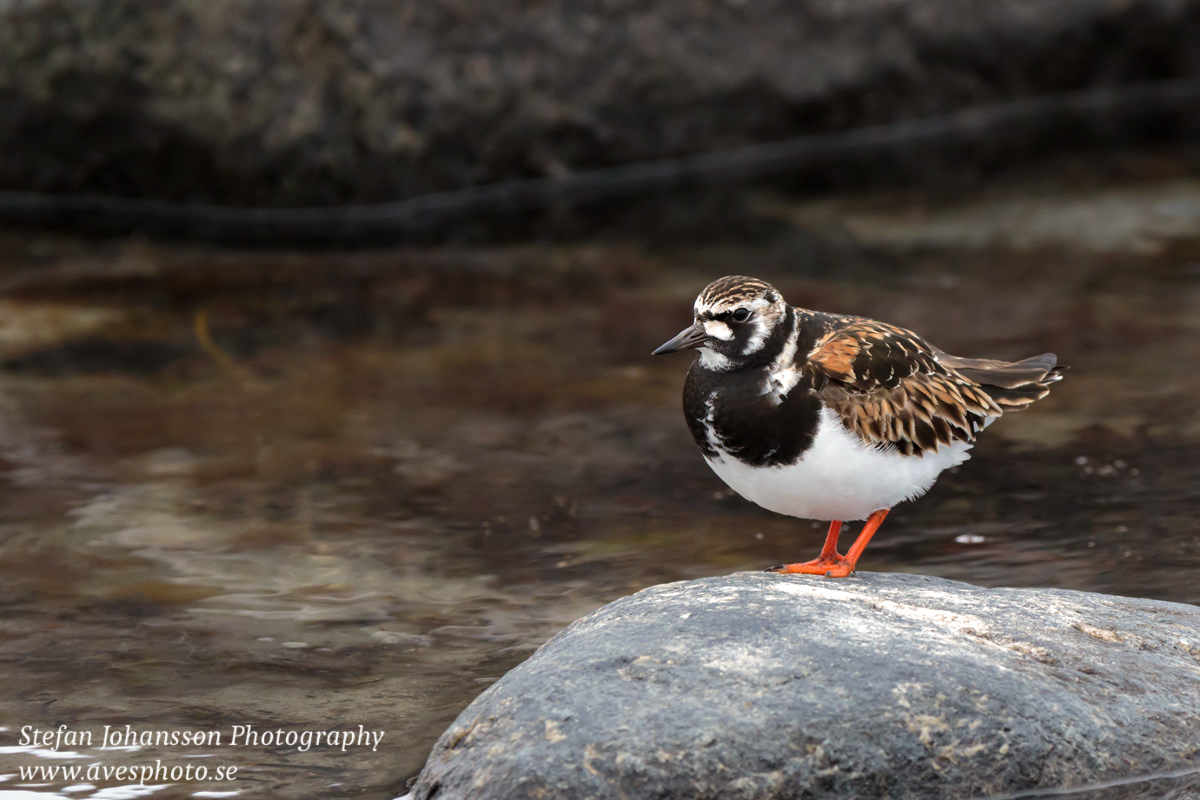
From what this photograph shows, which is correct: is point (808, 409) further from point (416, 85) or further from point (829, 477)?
point (416, 85)

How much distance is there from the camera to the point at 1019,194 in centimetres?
1188

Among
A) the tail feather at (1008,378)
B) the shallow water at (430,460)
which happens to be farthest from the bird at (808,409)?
the shallow water at (430,460)

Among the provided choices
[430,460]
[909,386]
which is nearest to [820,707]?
[909,386]

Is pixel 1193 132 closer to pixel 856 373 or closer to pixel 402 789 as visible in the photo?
pixel 856 373

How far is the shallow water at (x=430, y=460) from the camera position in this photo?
5.44 metres

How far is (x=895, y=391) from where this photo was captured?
5148 millimetres

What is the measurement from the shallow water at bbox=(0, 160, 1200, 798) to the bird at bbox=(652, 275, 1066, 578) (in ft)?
3.85

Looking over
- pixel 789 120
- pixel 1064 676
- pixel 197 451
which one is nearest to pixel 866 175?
pixel 789 120

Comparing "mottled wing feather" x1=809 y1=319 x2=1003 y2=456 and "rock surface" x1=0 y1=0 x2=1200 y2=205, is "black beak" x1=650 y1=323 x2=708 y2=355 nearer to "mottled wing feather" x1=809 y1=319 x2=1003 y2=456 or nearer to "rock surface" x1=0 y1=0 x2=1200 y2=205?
"mottled wing feather" x1=809 y1=319 x2=1003 y2=456

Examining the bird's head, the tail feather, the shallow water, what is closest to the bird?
the bird's head

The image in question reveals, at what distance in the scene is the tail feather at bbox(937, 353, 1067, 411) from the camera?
562 cm

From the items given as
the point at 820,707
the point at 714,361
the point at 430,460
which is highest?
the point at 714,361

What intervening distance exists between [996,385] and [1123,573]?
106 centimetres

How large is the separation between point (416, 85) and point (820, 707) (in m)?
8.62
